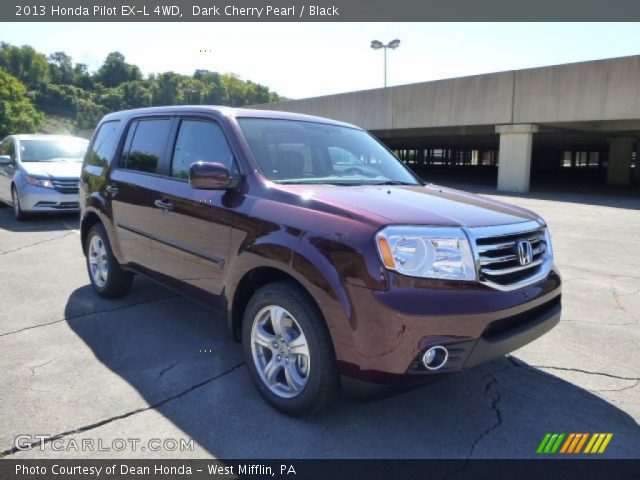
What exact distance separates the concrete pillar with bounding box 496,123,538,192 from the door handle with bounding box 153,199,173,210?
18557mm

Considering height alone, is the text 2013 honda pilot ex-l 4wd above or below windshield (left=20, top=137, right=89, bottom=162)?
below

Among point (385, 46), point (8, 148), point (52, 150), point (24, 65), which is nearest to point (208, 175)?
point (52, 150)

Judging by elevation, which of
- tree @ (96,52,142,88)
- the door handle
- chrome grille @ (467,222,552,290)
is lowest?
chrome grille @ (467,222,552,290)

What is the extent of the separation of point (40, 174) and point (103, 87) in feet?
494

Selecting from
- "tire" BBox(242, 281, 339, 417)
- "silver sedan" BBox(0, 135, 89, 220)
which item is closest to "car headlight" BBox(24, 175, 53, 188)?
"silver sedan" BBox(0, 135, 89, 220)

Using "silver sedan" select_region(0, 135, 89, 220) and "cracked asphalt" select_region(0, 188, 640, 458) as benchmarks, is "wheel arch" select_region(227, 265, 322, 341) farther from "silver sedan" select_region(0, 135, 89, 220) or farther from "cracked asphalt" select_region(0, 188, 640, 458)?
"silver sedan" select_region(0, 135, 89, 220)

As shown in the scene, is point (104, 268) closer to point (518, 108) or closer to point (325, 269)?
point (325, 269)

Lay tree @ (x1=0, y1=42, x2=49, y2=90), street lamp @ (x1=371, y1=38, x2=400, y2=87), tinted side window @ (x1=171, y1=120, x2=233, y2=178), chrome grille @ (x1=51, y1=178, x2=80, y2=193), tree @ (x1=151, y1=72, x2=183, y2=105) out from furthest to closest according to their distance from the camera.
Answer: tree @ (x1=151, y1=72, x2=183, y2=105) → tree @ (x1=0, y1=42, x2=49, y2=90) → street lamp @ (x1=371, y1=38, x2=400, y2=87) → chrome grille @ (x1=51, y1=178, x2=80, y2=193) → tinted side window @ (x1=171, y1=120, x2=233, y2=178)

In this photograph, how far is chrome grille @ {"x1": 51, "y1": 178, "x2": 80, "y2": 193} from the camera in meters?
10.1

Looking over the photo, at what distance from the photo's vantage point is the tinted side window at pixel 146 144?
4.23 m

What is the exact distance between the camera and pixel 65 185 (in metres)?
10.1

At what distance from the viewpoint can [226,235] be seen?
131 inches

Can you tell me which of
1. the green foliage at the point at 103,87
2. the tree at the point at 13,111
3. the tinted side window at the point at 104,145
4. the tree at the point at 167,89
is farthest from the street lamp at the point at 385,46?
the tree at the point at 167,89

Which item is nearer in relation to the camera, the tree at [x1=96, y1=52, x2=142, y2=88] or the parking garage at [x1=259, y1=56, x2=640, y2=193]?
the parking garage at [x1=259, y1=56, x2=640, y2=193]
